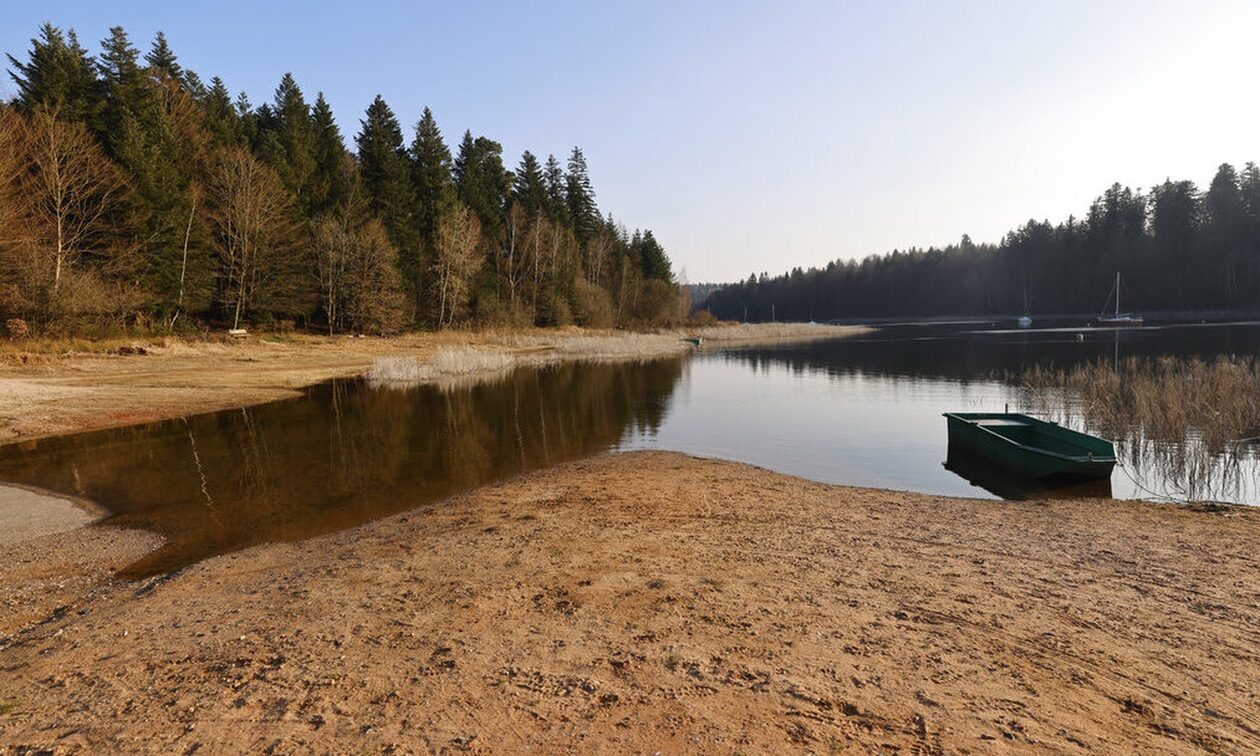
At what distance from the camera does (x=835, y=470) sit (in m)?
14.9

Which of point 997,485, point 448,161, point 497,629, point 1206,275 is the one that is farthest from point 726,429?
point 1206,275

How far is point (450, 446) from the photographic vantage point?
57.6ft

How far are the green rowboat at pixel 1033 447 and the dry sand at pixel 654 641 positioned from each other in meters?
3.35

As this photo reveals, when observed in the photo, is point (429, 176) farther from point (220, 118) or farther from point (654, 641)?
point (654, 641)

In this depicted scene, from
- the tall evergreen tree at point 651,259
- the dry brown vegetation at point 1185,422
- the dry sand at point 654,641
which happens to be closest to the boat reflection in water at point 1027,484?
the dry brown vegetation at point 1185,422

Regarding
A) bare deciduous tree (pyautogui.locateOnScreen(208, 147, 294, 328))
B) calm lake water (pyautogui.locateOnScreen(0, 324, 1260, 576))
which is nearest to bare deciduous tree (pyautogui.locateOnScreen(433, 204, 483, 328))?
bare deciduous tree (pyautogui.locateOnScreen(208, 147, 294, 328))

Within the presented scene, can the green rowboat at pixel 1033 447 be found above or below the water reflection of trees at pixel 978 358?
below

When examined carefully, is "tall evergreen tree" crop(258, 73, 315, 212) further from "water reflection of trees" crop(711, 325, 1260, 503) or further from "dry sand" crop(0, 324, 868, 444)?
"water reflection of trees" crop(711, 325, 1260, 503)

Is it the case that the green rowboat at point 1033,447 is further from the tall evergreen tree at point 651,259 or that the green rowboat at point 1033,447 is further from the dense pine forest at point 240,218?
the tall evergreen tree at point 651,259

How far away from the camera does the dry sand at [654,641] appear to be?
3947 mm

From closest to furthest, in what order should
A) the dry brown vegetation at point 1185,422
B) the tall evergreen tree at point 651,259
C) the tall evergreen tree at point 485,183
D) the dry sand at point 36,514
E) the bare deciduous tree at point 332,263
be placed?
the dry sand at point 36,514 → the dry brown vegetation at point 1185,422 → the bare deciduous tree at point 332,263 → the tall evergreen tree at point 485,183 → the tall evergreen tree at point 651,259

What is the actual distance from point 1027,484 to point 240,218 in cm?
4768

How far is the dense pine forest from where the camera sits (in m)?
32.2

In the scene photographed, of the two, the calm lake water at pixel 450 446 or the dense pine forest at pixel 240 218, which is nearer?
the calm lake water at pixel 450 446
